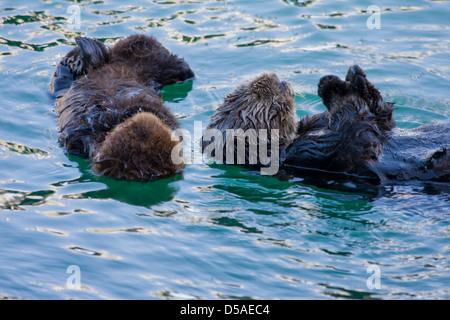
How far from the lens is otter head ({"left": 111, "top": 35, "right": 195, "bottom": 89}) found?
6.25 m

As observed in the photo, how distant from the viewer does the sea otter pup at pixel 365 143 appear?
4516 mm

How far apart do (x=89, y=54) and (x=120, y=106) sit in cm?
104

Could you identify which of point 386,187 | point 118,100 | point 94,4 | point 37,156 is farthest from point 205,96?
point 94,4

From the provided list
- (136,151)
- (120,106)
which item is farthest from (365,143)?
(120,106)

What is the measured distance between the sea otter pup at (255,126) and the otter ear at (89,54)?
1690 millimetres

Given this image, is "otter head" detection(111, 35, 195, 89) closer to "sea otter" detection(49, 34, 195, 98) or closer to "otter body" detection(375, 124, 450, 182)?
"sea otter" detection(49, 34, 195, 98)

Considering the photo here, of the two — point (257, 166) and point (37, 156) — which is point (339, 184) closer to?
point (257, 166)

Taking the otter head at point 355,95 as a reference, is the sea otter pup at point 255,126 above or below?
below

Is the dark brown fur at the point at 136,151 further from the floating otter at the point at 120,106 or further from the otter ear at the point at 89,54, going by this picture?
the otter ear at the point at 89,54

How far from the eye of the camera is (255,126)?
486cm

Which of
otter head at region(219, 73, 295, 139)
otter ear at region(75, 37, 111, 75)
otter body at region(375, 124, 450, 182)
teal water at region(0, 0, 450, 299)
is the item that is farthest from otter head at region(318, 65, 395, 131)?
otter ear at region(75, 37, 111, 75)

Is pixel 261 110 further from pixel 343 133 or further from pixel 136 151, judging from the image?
pixel 136 151

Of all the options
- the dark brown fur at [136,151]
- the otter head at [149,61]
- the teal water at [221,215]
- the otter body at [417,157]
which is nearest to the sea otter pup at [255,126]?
the teal water at [221,215]

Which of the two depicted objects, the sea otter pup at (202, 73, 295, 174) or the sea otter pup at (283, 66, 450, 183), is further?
the sea otter pup at (202, 73, 295, 174)
